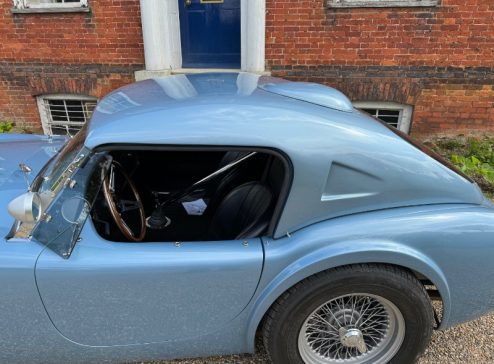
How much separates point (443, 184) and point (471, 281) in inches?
19.0

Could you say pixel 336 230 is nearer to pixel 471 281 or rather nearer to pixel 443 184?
pixel 443 184

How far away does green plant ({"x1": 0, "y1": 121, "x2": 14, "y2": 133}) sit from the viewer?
19.8ft

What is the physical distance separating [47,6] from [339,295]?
5755 millimetres

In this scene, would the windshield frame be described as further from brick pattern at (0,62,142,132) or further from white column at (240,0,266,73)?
brick pattern at (0,62,142,132)

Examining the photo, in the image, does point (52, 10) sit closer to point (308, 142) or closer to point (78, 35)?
point (78, 35)

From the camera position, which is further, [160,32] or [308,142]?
[160,32]

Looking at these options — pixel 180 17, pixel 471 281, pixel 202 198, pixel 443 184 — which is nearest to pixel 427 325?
pixel 471 281

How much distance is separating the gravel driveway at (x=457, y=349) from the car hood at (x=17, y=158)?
3.76ft

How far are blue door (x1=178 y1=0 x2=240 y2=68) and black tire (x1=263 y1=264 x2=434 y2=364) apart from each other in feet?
15.5

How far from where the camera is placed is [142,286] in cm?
170

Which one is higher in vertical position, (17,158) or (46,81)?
(17,158)

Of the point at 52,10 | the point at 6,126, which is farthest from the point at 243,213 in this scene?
the point at 6,126

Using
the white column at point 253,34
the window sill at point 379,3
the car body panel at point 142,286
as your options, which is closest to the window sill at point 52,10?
the white column at point 253,34

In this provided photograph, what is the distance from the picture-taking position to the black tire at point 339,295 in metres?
1.78
